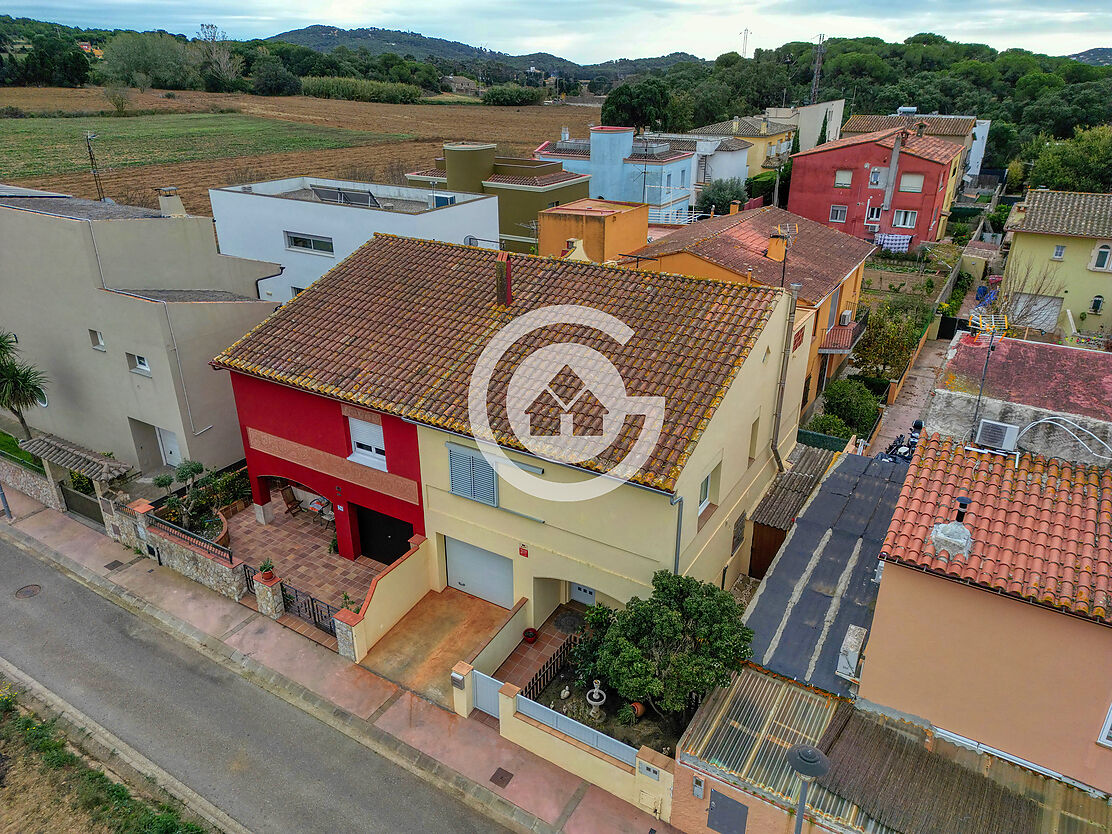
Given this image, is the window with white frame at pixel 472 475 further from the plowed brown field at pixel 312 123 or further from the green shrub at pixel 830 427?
the plowed brown field at pixel 312 123

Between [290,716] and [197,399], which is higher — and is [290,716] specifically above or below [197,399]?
below

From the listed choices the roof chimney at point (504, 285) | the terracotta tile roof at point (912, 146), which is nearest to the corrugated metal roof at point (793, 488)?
the roof chimney at point (504, 285)

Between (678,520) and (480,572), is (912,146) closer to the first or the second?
(678,520)

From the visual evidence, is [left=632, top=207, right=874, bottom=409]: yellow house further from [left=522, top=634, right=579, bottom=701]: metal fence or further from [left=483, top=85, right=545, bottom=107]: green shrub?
[left=483, top=85, right=545, bottom=107]: green shrub

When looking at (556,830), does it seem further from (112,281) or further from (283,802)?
(112,281)

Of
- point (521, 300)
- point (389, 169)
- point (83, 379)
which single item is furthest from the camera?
point (389, 169)

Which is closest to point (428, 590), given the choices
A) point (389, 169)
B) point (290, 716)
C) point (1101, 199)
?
point (290, 716)

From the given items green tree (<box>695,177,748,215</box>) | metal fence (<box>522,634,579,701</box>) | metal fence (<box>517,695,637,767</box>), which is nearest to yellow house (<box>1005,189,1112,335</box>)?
green tree (<box>695,177,748,215</box>)
